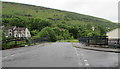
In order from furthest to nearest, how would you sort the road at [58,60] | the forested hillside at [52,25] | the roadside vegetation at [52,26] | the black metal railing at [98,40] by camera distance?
the forested hillside at [52,25], the roadside vegetation at [52,26], the black metal railing at [98,40], the road at [58,60]

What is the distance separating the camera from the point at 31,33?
4833 inches

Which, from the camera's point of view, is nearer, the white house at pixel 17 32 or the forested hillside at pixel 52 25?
the forested hillside at pixel 52 25

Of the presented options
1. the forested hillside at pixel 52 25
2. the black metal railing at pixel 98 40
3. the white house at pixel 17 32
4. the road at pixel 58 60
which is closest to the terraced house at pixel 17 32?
the white house at pixel 17 32

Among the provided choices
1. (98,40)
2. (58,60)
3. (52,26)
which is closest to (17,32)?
(52,26)

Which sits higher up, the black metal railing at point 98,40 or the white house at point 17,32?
the white house at point 17,32

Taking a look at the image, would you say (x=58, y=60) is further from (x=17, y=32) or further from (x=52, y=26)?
(x=52, y=26)

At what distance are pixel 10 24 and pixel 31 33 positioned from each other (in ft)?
70.6

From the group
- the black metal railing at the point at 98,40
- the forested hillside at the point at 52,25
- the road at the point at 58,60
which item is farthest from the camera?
the forested hillside at the point at 52,25

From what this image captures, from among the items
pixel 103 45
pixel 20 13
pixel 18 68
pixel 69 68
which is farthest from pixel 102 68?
pixel 20 13

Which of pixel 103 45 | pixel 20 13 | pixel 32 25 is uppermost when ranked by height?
pixel 20 13

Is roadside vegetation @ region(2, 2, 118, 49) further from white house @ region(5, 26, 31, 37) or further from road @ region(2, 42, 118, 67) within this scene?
road @ region(2, 42, 118, 67)

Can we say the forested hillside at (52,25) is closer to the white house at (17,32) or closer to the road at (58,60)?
the white house at (17,32)

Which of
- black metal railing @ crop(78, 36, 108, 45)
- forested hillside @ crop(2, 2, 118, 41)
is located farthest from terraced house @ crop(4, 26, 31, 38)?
black metal railing @ crop(78, 36, 108, 45)

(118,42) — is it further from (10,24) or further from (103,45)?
(10,24)
